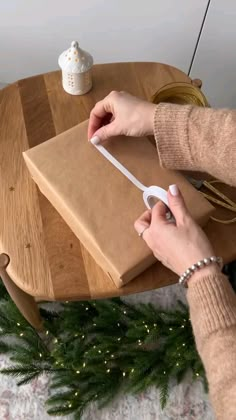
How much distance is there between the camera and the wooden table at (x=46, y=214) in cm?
72

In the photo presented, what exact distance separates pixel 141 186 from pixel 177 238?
12cm

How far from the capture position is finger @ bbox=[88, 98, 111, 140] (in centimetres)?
76

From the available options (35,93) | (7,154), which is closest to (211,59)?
(35,93)

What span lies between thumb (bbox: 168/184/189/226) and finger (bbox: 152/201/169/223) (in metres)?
0.01

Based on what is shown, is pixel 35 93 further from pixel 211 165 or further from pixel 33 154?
pixel 211 165

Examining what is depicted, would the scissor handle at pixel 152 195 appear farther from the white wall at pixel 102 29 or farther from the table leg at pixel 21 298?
the white wall at pixel 102 29

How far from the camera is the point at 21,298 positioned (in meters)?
0.83

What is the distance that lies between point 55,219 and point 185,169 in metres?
0.22

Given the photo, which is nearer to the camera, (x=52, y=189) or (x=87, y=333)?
(x=52, y=189)

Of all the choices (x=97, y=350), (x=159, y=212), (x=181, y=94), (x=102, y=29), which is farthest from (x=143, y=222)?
(x=102, y=29)

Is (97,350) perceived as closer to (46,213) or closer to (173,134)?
(46,213)

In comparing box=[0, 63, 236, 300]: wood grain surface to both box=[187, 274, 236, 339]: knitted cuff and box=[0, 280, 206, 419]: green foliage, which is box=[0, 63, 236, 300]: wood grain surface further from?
box=[0, 280, 206, 419]: green foliage

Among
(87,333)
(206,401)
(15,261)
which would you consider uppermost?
(15,261)

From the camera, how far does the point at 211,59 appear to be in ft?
3.77
